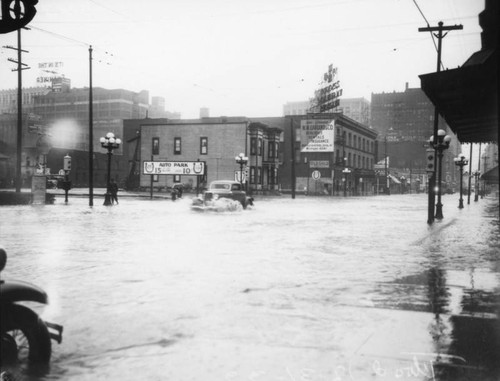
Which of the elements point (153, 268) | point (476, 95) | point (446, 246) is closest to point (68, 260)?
point (153, 268)

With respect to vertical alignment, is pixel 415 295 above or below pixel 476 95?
Answer: below

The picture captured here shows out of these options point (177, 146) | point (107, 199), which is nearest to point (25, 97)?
point (177, 146)

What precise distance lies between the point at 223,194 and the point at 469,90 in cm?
2163

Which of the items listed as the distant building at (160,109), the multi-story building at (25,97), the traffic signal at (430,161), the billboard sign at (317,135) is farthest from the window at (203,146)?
the distant building at (160,109)

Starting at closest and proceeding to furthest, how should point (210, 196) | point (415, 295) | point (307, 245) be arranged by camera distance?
point (415, 295), point (307, 245), point (210, 196)

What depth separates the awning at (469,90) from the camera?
6.75 m

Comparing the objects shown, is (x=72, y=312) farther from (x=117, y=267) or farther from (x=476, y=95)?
(x=476, y=95)

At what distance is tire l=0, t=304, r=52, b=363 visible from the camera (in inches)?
167

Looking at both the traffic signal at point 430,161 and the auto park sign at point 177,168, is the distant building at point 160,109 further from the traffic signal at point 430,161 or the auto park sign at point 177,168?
the traffic signal at point 430,161

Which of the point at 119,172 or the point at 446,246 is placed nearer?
the point at 446,246

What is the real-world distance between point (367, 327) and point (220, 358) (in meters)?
1.89

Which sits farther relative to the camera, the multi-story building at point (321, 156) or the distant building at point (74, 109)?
the distant building at point (74, 109)

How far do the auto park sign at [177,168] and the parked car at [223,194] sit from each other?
1150 centimetres

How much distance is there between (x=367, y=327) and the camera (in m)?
5.66
